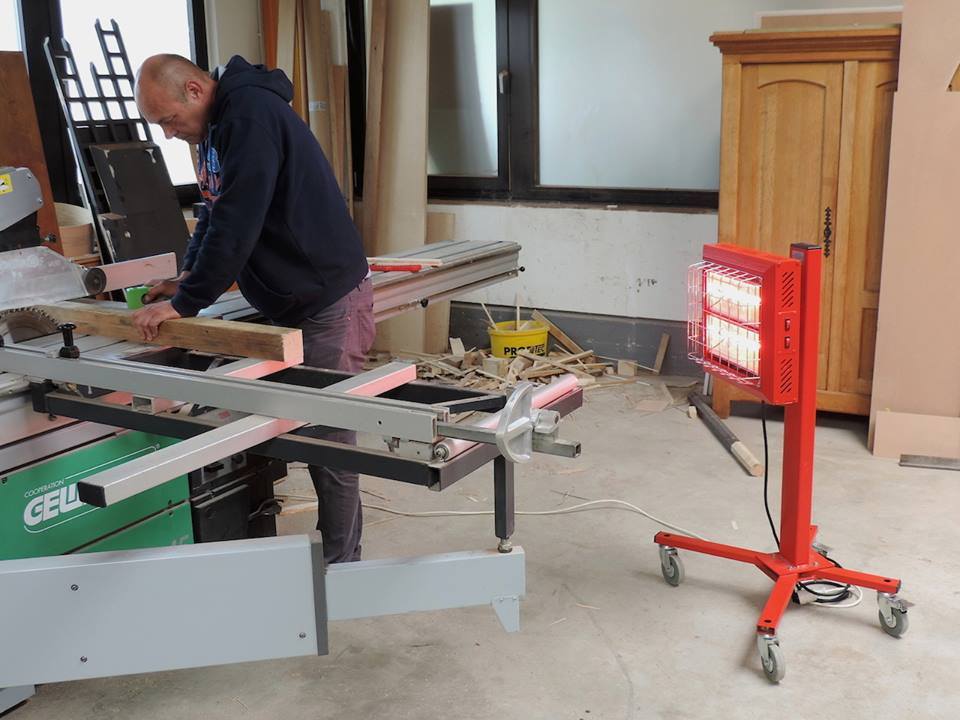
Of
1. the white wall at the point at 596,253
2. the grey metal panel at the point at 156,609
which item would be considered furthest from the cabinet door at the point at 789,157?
the grey metal panel at the point at 156,609

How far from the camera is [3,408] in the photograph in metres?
2.31

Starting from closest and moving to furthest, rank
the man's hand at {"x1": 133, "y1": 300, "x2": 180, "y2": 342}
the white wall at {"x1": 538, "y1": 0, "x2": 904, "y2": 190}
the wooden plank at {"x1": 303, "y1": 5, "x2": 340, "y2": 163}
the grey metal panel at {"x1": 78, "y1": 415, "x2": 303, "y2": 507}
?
1. the grey metal panel at {"x1": 78, "y1": 415, "x2": 303, "y2": 507}
2. the man's hand at {"x1": 133, "y1": 300, "x2": 180, "y2": 342}
3. the white wall at {"x1": 538, "y1": 0, "x2": 904, "y2": 190}
4. the wooden plank at {"x1": 303, "y1": 5, "x2": 340, "y2": 163}

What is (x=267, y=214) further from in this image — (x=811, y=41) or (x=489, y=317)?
(x=489, y=317)

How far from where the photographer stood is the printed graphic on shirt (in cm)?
266

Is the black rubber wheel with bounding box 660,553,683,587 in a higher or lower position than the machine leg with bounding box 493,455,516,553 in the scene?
lower

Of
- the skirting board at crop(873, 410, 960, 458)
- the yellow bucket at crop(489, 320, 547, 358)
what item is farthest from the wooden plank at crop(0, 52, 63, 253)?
the skirting board at crop(873, 410, 960, 458)

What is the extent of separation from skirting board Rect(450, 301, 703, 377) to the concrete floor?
5.10 ft

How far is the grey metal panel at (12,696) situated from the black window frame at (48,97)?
8.70 ft

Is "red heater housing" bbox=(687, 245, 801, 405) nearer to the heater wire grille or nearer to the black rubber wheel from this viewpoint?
the heater wire grille

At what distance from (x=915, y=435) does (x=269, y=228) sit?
2.76 meters

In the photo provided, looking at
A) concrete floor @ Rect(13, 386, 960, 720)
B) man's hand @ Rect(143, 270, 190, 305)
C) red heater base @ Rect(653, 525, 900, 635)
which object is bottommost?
concrete floor @ Rect(13, 386, 960, 720)

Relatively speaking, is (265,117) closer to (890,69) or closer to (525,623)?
(525,623)

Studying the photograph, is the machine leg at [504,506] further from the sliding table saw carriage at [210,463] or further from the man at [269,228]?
the man at [269,228]

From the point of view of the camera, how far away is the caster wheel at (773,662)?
2529 millimetres
